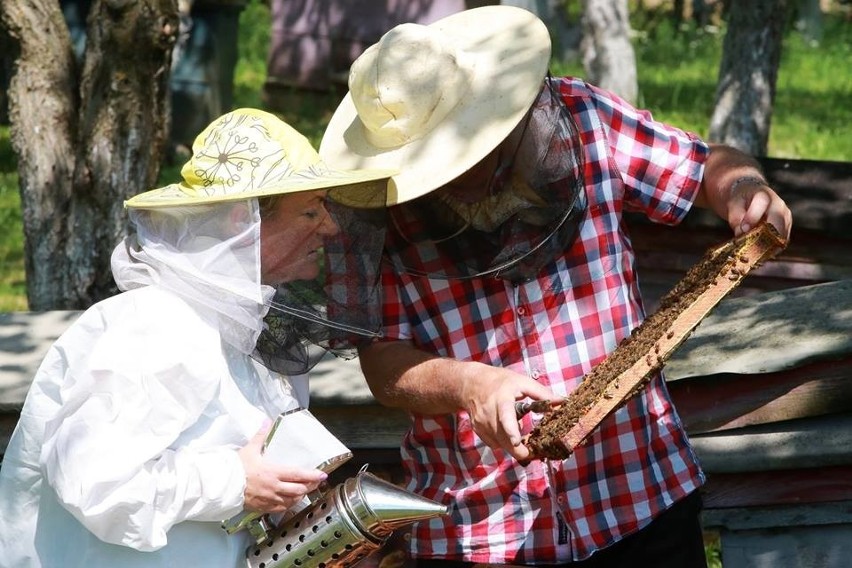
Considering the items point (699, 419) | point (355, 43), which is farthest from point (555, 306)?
point (355, 43)

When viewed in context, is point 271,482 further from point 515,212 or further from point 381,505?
point 515,212

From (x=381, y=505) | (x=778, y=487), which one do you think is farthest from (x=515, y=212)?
(x=778, y=487)

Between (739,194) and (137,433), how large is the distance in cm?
136

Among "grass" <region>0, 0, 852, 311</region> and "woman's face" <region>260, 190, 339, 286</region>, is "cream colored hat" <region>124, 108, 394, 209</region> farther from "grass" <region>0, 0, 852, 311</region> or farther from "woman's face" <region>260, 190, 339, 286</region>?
"grass" <region>0, 0, 852, 311</region>

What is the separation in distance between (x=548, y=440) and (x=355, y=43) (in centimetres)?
1142

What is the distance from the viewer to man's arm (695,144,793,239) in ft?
8.66

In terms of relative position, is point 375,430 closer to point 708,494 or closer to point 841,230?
point 708,494

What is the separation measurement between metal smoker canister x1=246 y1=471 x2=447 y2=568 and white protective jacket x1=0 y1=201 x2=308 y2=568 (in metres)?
0.11

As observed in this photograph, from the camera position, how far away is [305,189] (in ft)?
7.70

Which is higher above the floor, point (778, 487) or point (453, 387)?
point (453, 387)

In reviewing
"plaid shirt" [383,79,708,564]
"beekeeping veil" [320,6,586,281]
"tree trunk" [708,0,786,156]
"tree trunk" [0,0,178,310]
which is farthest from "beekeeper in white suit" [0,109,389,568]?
"tree trunk" [708,0,786,156]

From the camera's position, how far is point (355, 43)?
1332 centimetres

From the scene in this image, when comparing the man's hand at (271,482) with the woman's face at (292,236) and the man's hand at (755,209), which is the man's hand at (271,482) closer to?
the woman's face at (292,236)

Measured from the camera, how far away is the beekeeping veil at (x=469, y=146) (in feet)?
8.16
